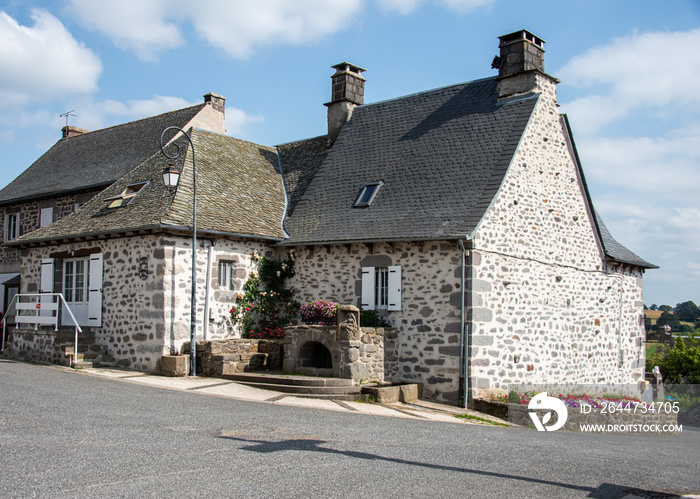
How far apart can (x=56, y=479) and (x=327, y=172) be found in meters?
12.6

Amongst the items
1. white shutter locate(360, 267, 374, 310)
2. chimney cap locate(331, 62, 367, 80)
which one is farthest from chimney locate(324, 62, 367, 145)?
white shutter locate(360, 267, 374, 310)

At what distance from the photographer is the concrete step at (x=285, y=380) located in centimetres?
1177

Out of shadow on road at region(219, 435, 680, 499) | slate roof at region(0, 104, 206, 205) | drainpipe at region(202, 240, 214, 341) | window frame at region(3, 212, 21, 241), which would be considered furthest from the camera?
window frame at region(3, 212, 21, 241)

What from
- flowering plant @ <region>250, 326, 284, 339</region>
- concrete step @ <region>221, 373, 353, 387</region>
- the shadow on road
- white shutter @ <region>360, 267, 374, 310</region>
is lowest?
the shadow on road

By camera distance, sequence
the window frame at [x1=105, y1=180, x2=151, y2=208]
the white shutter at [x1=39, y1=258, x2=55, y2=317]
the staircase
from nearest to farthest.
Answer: the staircase
the window frame at [x1=105, y1=180, x2=151, y2=208]
the white shutter at [x1=39, y1=258, x2=55, y2=317]

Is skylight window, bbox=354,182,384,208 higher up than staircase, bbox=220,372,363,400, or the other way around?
skylight window, bbox=354,182,384,208

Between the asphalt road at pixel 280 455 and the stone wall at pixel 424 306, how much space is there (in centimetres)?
266

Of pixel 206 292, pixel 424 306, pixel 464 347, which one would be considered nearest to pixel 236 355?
pixel 206 292

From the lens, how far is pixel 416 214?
13750 millimetres

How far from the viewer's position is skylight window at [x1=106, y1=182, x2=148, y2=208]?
1544cm

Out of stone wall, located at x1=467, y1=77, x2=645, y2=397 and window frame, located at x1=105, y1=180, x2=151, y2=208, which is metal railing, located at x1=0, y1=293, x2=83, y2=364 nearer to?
window frame, located at x1=105, y1=180, x2=151, y2=208

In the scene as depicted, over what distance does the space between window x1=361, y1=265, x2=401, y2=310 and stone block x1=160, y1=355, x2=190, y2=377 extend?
3.97m

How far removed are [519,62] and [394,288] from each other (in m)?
6.47

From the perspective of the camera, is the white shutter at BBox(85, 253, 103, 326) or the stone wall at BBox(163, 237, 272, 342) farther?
the white shutter at BBox(85, 253, 103, 326)
